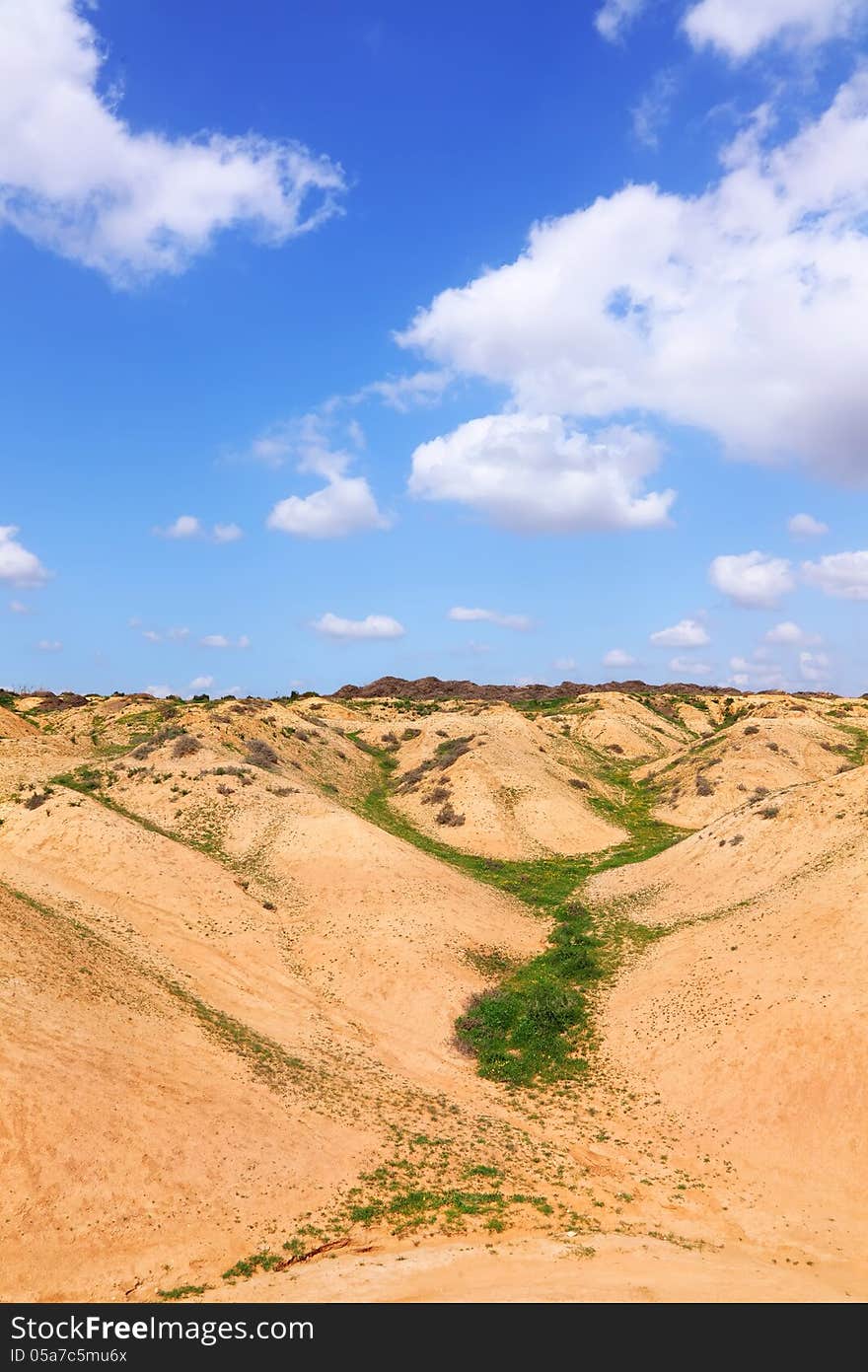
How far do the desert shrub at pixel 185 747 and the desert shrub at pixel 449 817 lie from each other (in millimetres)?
20615

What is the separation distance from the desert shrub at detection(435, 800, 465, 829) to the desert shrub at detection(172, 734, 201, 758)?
2062cm

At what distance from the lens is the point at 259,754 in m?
64.6

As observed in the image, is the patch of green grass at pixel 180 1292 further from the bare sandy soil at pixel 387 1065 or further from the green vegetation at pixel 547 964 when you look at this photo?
the green vegetation at pixel 547 964

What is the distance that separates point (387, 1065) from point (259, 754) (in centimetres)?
4019

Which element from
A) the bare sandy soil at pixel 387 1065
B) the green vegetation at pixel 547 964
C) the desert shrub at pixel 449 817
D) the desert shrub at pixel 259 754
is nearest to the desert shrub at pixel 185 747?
the bare sandy soil at pixel 387 1065

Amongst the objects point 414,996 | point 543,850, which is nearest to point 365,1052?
point 414,996

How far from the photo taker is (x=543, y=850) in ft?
181

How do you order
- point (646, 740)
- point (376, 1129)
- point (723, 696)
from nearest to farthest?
point (376, 1129) < point (646, 740) < point (723, 696)

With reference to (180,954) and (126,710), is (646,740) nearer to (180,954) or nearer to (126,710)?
(126,710)

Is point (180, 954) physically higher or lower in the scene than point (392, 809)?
lower

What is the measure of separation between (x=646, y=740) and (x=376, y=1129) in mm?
78186

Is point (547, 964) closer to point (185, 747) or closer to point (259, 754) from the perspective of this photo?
point (185, 747)

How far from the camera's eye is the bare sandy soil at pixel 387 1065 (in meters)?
16.6
